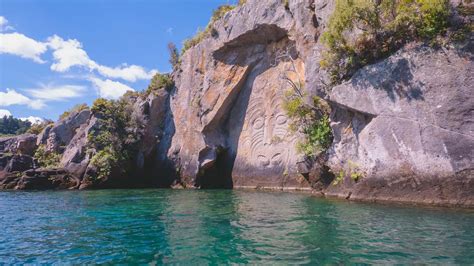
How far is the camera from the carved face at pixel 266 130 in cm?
2286

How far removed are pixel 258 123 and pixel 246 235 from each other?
51.4ft

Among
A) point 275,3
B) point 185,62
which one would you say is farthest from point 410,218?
point 185,62

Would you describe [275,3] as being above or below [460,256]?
above

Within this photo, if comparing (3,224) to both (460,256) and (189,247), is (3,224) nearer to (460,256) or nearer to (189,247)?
(189,247)

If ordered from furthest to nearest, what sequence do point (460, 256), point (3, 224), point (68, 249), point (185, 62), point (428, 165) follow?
1. point (185, 62)
2. point (428, 165)
3. point (3, 224)
4. point (68, 249)
5. point (460, 256)

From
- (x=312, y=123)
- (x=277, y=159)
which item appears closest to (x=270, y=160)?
(x=277, y=159)

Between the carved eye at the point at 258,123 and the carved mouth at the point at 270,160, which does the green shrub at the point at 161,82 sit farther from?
the carved mouth at the point at 270,160

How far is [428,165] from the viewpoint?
13.0 meters

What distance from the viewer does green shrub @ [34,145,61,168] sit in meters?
31.8

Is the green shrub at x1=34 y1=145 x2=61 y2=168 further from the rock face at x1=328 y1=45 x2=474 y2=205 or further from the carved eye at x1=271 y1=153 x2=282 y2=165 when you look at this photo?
the rock face at x1=328 y1=45 x2=474 y2=205

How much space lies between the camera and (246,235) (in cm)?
930

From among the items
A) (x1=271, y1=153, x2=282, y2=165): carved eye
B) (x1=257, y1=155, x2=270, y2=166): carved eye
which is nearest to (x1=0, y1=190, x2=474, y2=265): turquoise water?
(x1=271, y1=153, x2=282, y2=165): carved eye

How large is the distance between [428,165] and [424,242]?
5927 mm

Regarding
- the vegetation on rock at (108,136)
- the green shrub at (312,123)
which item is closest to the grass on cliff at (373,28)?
the green shrub at (312,123)
